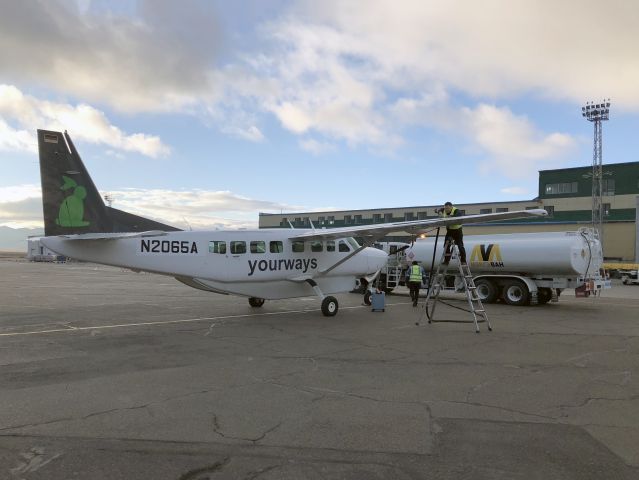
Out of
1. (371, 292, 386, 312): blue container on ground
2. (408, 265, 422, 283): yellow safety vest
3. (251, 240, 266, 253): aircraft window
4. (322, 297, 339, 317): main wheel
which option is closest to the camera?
(251, 240, 266, 253): aircraft window

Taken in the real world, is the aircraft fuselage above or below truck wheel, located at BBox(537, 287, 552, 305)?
above

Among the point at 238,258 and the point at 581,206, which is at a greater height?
the point at 581,206

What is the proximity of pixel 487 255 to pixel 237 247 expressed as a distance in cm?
1186

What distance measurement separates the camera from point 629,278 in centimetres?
3850

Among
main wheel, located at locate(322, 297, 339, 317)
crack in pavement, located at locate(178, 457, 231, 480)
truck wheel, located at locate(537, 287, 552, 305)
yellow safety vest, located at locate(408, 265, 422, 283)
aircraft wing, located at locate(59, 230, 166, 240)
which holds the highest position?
aircraft wing, located at locate(59, 230, 166, 240)

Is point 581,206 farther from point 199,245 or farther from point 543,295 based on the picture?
point 199,245

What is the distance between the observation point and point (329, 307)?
603 inches

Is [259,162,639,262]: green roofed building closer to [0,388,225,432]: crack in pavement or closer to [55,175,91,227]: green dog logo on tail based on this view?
[55,175,91,227]: green dog logo on tail

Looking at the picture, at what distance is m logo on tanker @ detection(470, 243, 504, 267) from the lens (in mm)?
20555

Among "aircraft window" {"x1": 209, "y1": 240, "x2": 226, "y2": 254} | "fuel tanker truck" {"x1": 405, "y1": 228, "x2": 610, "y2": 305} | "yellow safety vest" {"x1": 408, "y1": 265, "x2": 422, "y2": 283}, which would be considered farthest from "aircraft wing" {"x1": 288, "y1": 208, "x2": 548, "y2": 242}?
"fuel tanker truck" {"x1": 405, "y1": 228, "x2": 610, "y2": 305}

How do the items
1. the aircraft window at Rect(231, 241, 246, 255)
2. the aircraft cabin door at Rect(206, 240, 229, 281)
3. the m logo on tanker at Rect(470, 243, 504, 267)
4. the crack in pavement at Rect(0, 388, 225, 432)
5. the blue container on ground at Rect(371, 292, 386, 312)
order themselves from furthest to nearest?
the m logo on tanker at Rect(470, 243, 504, 267) < the blue container on ground at Rect(371, 292, 386, 312) < the aircraft window at Rect(231, 241, 246, 255) < the aircraft cabin door at Rect(206, 240, 229, 281) < the crack in pavement at Rect(0, 388, 225, 432)

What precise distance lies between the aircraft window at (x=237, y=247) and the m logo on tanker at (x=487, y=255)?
37.8 ft

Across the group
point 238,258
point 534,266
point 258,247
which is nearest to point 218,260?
point 238,258

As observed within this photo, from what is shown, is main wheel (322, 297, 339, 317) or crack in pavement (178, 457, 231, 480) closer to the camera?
crack in pavement (178, 457, 231, 480)
